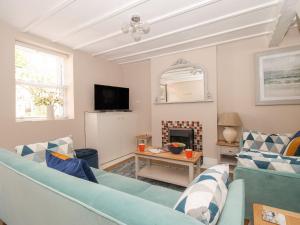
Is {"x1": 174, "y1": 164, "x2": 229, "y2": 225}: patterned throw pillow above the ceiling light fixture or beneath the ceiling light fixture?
beneath

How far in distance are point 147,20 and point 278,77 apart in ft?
7.89

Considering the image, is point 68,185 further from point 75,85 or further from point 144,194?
point 75,85

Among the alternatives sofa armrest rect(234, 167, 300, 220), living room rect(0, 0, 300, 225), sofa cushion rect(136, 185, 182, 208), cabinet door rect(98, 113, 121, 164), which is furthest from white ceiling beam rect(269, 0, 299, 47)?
cabinet door rect(98, 113, 121, 164)

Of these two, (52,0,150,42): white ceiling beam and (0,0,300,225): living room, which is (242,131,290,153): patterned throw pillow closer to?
(0,0,300,225): living room

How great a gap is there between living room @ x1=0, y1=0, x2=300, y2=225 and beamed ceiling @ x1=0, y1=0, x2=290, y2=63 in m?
0.02

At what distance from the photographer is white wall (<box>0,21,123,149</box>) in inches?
96.3

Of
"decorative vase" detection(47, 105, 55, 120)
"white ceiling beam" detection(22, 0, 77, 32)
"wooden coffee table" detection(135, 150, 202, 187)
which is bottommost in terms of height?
"wooden coffee table" detection(135, 150, 202, 187)

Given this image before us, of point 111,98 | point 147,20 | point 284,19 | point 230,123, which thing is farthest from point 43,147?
point 284,19

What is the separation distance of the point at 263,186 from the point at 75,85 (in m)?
3.37

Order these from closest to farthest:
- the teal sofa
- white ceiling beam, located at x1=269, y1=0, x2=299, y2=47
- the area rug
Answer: the teal sofa, white ceiling beam, located at x1=269, y1=0, x2=299, y2=47, the area rug

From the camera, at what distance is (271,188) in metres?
1.22

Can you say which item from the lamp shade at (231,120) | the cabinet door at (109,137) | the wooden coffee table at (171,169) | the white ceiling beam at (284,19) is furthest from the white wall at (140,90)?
the white ceiling beam at (284,19)

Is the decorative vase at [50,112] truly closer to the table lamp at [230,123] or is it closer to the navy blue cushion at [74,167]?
the navy blue cushion at [74,167]

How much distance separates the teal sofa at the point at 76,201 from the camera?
0.66m
